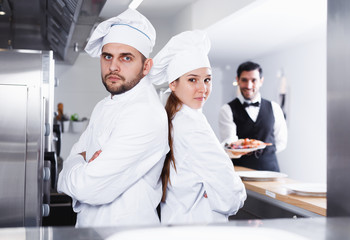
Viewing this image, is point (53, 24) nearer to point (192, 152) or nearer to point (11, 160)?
point (11, 160)

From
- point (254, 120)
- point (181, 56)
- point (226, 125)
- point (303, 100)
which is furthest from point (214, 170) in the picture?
point (303, 100)

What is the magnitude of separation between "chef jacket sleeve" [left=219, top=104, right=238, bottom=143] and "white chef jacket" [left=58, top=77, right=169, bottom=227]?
1737mm

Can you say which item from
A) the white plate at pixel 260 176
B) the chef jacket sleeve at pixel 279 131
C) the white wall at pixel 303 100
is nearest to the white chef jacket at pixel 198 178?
the white plate at pixel 260 176

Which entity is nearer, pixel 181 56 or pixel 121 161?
pixel 121 161

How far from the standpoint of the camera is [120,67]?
1.56 meters

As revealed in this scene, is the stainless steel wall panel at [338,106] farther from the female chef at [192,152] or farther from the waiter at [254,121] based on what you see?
the waiter at [254,121]

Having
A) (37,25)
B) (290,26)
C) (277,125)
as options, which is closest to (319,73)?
(290,26)

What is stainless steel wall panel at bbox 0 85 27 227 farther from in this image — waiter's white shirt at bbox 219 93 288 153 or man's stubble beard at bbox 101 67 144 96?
waiter's white shirt at bbox 219 93 288 153

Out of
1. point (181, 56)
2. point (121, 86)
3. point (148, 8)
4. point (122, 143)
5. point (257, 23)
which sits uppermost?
point (257, 23)

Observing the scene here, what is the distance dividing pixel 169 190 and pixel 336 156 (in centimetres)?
92

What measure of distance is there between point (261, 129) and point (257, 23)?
98cm

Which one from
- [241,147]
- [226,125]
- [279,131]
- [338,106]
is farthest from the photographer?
[279,131]

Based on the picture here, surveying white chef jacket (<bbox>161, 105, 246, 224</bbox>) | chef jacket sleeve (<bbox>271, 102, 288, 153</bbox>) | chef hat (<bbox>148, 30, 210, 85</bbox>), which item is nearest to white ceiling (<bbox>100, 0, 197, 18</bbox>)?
chef hat (<bbox>148, 30, 210, 85</bbox>)

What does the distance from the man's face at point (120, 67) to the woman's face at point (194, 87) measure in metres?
0.17
